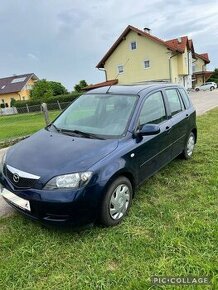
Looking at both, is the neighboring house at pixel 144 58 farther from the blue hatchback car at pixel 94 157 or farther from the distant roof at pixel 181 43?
the blue hatchback car at pixel 94 157

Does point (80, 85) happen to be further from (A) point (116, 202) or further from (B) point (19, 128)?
(A) point (116, 202)

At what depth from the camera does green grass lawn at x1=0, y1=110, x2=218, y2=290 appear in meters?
2.65

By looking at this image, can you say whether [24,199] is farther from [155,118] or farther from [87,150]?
[155,118]

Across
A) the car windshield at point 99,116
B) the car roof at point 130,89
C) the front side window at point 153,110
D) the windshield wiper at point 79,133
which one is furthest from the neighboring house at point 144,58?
the windshield wiper at point 79,133

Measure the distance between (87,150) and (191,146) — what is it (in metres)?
3.19

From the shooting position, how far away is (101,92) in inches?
180

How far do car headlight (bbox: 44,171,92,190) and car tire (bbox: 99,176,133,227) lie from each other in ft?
1.18

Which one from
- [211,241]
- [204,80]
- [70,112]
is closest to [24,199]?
[70,112]

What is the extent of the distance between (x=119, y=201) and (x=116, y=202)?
2.4 inches

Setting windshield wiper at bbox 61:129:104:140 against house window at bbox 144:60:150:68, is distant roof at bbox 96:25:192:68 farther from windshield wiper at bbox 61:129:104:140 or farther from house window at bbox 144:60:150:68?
windshield wiper at bbox 61:129:104:140

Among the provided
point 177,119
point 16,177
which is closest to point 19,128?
point 177,119

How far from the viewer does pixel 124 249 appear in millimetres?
3033

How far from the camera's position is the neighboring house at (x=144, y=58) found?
34.7 metres

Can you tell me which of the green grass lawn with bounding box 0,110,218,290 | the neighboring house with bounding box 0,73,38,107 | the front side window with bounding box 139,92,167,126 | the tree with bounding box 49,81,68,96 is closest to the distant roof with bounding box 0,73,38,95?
the neighboring house with bounding box 0,73,38,107
